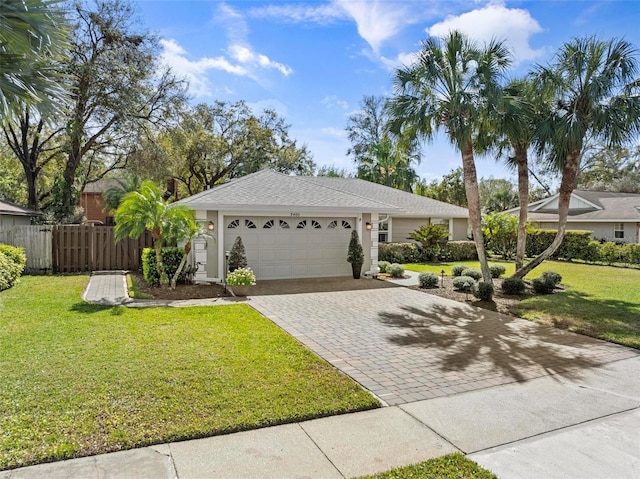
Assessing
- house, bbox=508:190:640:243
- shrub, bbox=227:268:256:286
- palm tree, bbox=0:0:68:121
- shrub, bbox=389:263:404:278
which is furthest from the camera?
house, bbox=508:190:640:243

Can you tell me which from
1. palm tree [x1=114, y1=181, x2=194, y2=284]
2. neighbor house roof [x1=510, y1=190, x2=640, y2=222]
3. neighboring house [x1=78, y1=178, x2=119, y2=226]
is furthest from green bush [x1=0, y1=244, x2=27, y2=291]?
neighboring house [x1=78, y1=178, x2=119, y2=226]

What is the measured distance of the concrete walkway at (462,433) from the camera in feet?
10.8

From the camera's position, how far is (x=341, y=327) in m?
8.00

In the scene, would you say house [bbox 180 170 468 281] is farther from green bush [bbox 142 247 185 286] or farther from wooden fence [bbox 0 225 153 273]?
wooden fence [bbox 0 225 153 273]

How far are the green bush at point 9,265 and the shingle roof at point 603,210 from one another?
2847 cm

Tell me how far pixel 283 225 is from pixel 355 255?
2.79 meters

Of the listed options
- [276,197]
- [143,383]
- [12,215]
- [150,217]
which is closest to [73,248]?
[12,215]

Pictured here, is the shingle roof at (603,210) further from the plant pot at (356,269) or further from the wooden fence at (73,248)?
the wooden fence at (73,248)

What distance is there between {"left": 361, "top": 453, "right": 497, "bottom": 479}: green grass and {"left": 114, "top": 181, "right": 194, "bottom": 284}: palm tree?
9127 millimetres

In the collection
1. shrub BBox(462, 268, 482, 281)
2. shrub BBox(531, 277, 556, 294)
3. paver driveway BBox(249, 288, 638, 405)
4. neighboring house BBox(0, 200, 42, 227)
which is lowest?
paver driveway BBox(249, 288, 638, 405)

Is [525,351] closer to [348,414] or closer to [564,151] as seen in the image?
[348,414]

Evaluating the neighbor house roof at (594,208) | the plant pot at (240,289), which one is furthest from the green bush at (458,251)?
the plant pot at (240,289)

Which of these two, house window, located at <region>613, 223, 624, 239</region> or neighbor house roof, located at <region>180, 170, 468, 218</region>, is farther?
house window, located at <region>613, 223, 624, 239</region>

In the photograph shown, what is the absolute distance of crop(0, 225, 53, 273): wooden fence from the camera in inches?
572
